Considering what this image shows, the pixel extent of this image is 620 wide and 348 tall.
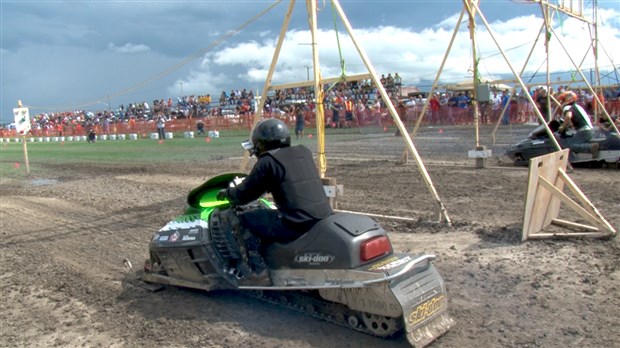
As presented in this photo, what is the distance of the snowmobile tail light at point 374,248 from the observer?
4.07m

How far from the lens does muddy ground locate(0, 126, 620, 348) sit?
14.1 ft

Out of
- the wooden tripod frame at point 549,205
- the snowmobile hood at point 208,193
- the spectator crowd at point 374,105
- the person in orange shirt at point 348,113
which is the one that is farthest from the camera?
the person in orange shirt at point 348,113

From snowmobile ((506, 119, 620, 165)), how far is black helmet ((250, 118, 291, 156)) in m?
9.03

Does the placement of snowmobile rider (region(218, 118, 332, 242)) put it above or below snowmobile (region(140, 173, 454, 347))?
above

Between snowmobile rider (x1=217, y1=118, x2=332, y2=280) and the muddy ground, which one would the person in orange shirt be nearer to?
the muddy ground

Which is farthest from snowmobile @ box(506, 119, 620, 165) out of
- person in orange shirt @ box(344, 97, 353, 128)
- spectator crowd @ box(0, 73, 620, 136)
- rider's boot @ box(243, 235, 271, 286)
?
person in orange shirt @ box(344, 97, 353, 128)

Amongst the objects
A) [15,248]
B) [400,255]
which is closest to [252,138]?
[400,255]

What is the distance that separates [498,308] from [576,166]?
904 cm

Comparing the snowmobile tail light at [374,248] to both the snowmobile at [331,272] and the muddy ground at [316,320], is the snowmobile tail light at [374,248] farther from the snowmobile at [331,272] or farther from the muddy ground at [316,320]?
the muddy ground at [316,320]

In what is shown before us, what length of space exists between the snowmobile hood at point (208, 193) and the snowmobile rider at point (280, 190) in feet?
1.87

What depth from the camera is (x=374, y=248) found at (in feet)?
13.6

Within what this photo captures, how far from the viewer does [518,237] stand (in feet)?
21.4

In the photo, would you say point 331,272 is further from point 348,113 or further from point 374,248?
point 348,113

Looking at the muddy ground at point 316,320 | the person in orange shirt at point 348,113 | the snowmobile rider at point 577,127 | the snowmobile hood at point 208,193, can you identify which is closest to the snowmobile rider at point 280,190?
the snowmobile hood at point 208,193
